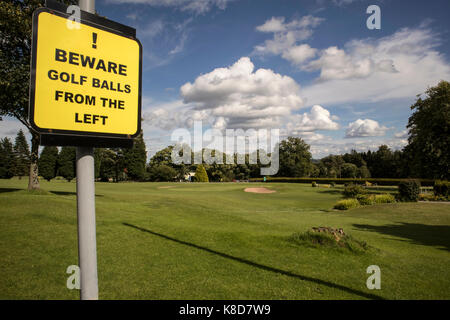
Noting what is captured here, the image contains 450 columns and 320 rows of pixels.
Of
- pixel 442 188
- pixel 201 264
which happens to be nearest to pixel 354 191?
pixel 442 188

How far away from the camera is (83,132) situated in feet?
6.77

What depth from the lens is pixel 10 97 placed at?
16703 mm

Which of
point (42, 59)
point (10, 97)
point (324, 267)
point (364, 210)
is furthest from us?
point (364, 210)

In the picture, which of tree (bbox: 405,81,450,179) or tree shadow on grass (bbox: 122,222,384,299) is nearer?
tree shadow on grass (bbox: 122,222,384,299)

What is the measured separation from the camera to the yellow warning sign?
1892 mm

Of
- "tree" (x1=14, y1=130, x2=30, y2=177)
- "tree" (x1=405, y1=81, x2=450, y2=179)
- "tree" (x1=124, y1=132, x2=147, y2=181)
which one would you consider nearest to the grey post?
"tree" (x1=405, y1=81, x2=450, y2=179)

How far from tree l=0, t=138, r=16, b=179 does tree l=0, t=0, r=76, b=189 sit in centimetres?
8156

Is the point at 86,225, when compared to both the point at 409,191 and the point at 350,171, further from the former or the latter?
the point at 350,171

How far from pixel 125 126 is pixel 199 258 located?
544 cm

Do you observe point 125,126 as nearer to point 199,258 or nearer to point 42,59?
point 42,59

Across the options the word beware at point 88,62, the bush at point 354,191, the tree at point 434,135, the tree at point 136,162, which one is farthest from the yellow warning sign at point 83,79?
the tree at point 136,162

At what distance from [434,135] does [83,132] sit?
150 ft

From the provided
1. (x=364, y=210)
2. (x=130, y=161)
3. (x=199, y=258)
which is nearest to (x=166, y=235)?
(x=199, y=258)

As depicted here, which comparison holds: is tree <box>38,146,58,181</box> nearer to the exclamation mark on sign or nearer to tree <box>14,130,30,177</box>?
tree <box>14,130,30,177</box>
